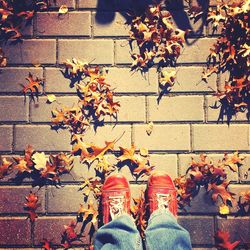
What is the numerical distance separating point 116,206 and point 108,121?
589mm

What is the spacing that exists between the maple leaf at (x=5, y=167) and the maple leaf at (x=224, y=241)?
1498 mm

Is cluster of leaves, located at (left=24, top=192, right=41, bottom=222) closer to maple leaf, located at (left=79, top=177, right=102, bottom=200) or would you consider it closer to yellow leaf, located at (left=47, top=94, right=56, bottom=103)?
maple leaf, located at (left=79, top=177, right=102, bottom=200)

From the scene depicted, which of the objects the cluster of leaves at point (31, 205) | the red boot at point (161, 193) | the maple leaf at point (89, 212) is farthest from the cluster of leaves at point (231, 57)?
the cluster of leaves at point (31, 205)

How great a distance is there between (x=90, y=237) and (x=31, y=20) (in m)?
1.58

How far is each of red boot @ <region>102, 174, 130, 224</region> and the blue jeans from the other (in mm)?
92

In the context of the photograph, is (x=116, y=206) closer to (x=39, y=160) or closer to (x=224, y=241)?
(x=39, y=160)

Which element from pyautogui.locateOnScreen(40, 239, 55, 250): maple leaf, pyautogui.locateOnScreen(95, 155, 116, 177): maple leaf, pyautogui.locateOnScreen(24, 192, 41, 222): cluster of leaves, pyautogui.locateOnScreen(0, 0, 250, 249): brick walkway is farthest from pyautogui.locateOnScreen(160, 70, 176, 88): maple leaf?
pyautogui.locateOnScreen(40, 239, 55, 250): maple leaf

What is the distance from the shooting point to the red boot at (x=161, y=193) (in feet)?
7.14

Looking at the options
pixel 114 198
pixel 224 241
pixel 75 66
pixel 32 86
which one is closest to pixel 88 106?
pixel 75 66

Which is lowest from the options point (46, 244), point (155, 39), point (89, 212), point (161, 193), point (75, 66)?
point (46, 244)

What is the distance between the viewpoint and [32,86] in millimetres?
2234

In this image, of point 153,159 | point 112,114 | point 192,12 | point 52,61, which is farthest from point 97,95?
point 192,12

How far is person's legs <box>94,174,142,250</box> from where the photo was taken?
2012 mm

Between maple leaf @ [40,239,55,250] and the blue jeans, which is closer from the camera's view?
the blue jeans
